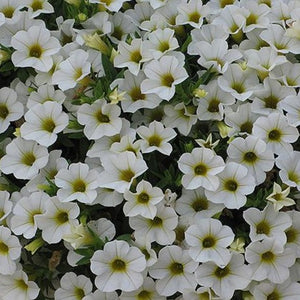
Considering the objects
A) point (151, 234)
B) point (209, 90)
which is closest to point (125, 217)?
point (151, 234)

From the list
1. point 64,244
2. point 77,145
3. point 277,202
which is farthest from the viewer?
point 77,145

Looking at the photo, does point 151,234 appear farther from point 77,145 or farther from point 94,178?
point 77,145

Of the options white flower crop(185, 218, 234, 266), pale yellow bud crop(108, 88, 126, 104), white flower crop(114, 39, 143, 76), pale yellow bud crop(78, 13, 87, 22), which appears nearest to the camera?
white flower crop(185, 218, 234, 266)

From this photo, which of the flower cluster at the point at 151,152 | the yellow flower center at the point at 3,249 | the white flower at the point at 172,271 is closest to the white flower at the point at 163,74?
the flower cluster at the point at 151,152


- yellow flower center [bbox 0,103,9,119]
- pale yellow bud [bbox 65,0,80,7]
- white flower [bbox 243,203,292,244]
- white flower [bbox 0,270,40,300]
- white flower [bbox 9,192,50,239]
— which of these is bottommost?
white flower [bbox 0,270,40,300]

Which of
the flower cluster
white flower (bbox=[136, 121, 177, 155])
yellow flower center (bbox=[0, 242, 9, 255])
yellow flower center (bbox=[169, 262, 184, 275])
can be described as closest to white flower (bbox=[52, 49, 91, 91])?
the flower cluster

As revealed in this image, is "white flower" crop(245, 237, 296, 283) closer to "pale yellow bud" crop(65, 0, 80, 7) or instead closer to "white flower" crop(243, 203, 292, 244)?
"white flower" crop(243, 203, 292, 244)
